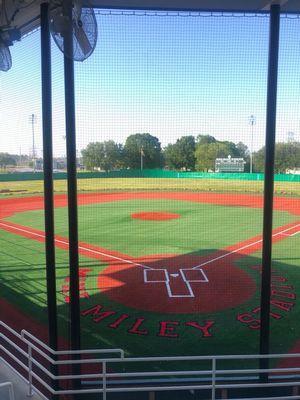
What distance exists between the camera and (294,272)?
42.3ft

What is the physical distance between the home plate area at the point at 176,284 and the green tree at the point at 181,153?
12.0ft

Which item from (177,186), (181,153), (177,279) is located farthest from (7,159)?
(177,279)

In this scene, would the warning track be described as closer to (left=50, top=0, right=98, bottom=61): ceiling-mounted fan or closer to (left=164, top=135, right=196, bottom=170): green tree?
(left=164, top=135, right=196, bottom=170): green tree

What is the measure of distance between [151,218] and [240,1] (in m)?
19.1

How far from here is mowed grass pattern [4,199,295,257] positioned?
56.6 ft

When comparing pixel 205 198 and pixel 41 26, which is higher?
pixel 41 26

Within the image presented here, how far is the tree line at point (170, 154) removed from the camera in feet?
33.5

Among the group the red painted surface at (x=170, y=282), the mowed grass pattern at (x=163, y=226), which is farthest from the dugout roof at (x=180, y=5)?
the mowed grass pattern at (x=163, y=226)

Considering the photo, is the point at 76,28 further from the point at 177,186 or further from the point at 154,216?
the point at 177,186

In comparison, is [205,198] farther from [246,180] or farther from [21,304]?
[21,304]

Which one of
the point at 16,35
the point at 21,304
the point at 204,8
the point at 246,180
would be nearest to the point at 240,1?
the point at 204,8

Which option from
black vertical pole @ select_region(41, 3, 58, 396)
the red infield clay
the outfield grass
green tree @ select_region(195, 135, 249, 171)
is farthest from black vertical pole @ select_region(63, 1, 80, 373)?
the outfield grass

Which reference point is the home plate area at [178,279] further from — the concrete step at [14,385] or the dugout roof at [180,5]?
the dugout roof at [180,5]

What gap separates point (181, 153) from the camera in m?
16.5
